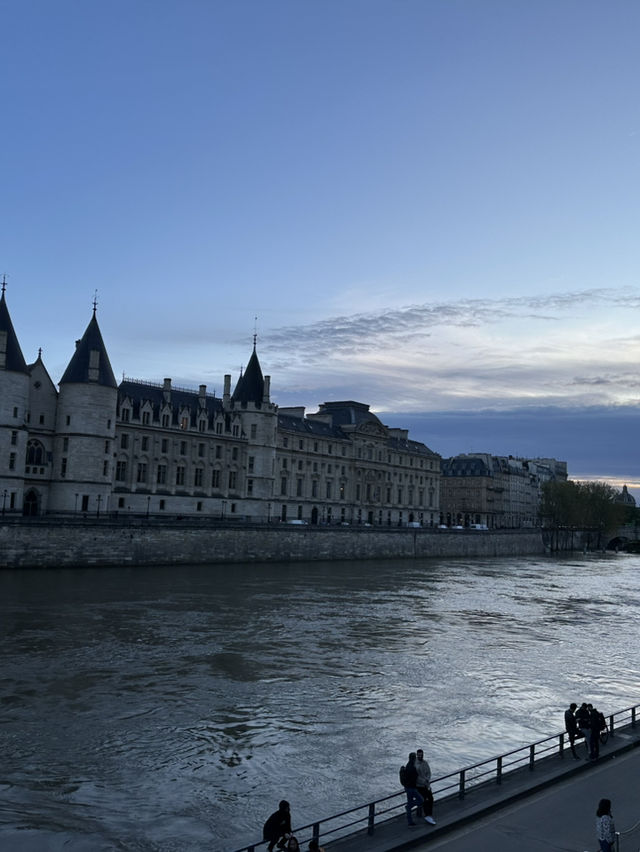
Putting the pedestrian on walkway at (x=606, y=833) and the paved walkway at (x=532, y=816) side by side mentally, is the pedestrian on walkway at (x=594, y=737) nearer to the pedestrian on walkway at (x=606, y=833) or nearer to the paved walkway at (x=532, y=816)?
the paved walkway at (x=532, y=816)

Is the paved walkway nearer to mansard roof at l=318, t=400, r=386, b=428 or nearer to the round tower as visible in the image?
the round tower

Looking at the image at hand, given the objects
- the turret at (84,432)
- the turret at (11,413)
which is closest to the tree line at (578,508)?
the turret at (84,432)

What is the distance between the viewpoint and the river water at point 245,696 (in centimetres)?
1642

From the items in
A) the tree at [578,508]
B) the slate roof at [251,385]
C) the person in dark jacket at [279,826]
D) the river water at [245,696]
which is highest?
the slate roof at [251,385]

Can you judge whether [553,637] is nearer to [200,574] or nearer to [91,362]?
[200,574]

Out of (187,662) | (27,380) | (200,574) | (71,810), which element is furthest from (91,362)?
(71,810)

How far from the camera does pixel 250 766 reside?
18.7 metres

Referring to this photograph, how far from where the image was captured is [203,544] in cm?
7125

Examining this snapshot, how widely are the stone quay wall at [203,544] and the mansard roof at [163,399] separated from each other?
1824 centimetres

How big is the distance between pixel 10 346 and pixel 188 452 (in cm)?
2638

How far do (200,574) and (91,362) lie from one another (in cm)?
2266

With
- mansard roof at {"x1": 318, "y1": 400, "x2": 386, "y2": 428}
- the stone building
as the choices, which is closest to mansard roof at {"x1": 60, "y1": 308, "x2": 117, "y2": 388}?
mansard roof at {"x1": 318, "y1": 400, "x2": 386, "y2": 428}

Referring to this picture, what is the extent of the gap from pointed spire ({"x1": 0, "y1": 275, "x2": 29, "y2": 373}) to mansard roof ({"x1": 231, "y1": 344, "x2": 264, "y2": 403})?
33.8 m

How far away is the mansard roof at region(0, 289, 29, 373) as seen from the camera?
65.5 metres
